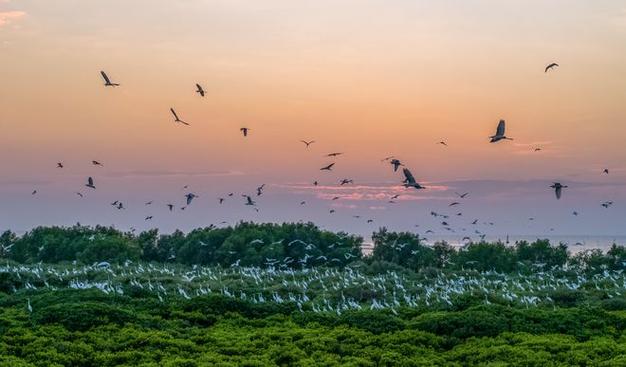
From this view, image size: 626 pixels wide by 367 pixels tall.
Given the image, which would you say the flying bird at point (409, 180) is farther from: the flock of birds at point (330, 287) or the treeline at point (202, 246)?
the treeline at point (202, 246)

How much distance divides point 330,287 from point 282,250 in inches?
929

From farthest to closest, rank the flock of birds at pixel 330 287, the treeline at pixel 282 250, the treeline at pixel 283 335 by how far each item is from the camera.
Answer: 1. the treeline at pixel 282 250
2. the flock of birds at pixel 330 287
3. the treeline at pixel 283 335

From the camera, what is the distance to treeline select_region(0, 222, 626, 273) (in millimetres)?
58969

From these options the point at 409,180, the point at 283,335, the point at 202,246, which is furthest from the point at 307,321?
the point at 202,246

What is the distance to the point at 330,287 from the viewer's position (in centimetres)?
4022

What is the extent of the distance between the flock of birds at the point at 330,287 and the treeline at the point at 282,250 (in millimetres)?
9128

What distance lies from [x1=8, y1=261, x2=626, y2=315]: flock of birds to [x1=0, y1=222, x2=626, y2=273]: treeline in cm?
913

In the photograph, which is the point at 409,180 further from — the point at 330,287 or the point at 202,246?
the point at 202,246

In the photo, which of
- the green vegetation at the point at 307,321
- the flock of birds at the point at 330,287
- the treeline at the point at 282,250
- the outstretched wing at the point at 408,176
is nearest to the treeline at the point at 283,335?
the green vegetation at the point at 307,321

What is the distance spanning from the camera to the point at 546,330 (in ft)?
88.0

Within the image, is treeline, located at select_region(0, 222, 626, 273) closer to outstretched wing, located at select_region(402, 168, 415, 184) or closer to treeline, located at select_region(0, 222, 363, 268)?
treeline, located at select_region(0, 222, 363, 268)

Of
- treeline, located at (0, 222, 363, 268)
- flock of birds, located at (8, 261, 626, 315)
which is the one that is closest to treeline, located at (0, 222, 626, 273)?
treeline, located at (0, 222, 363, 268)

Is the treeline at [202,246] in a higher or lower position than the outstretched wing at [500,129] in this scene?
lower

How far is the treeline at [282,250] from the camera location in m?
59.0
